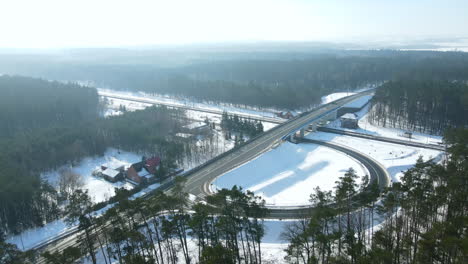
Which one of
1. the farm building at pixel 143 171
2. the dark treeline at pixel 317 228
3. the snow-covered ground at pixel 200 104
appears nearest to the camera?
the dark treeline at pixel 317 228

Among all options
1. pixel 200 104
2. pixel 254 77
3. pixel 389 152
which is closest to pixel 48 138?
pixel 200 104

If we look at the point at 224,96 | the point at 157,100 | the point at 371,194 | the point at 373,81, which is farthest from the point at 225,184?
the point at 373,81

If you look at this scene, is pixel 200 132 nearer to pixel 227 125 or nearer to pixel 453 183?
pixel 227 125

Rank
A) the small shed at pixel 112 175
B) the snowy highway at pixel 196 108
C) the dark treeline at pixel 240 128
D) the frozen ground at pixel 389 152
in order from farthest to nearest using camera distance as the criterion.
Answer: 1. the snowy highway at pixel 196 108
2. the dark treeline at pixel 240 128
3. the frozen ground at pixel 389 152
4. the small shed at pixel 112 175

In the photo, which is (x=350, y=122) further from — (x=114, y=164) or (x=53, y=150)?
(x=53, y=150)

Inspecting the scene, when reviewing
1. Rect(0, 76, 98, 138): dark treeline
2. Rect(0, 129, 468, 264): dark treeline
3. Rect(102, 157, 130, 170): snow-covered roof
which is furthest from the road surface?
Rect(0, 76, 98, 138): dark treeline

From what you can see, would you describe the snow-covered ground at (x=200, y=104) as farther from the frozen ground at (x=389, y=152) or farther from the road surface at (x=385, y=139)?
the frozen ground at (x=389, y=152)

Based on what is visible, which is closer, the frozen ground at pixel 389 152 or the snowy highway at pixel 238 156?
the snowy highway at pixel 238 156

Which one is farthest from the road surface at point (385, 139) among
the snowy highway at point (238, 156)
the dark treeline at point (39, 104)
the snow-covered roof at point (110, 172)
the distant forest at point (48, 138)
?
the dark treeline at point (39, 104)
